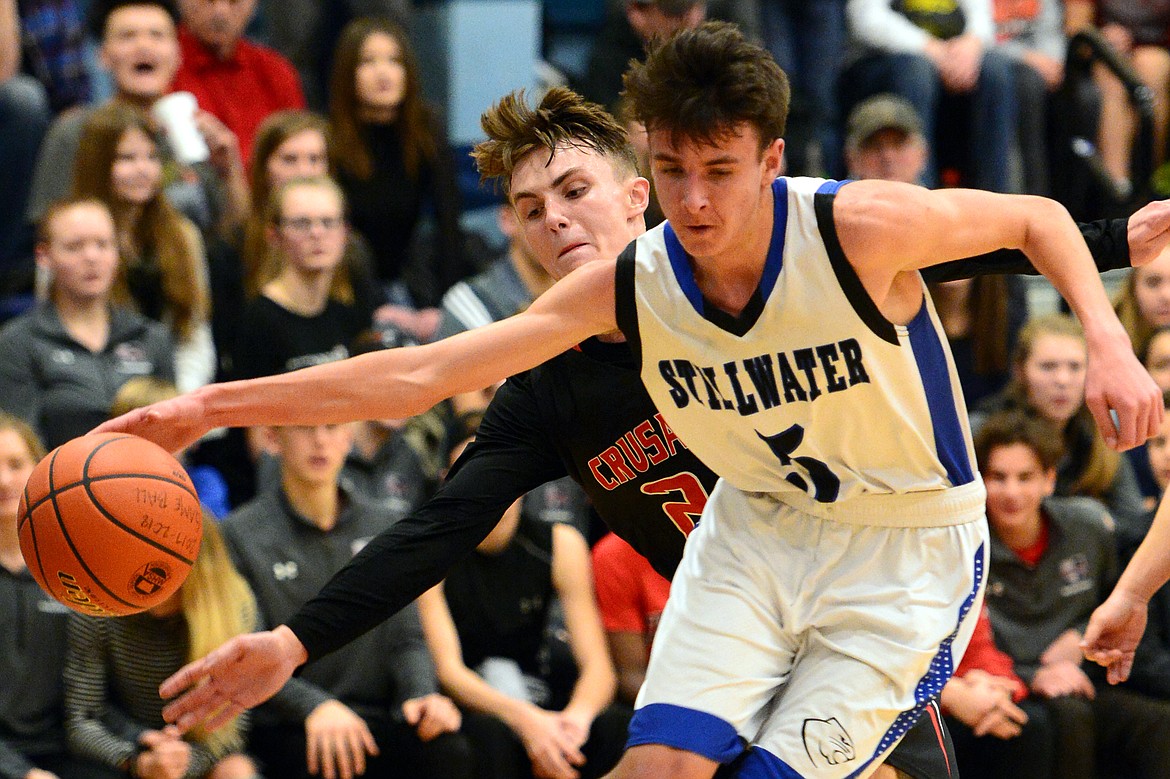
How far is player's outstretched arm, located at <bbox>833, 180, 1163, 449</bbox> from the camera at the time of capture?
295 cm

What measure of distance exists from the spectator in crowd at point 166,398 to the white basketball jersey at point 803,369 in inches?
105

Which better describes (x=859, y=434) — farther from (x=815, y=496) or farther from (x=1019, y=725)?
(x=1019, y=725)

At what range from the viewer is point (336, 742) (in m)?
5.21

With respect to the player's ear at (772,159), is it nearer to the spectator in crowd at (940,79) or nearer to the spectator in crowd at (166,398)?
the spectator in crowd at (166,398)

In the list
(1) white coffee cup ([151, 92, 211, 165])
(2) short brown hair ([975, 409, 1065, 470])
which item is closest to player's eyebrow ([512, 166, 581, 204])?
(2) short brown hair ([975, 409, 1065, 470])

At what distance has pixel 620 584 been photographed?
5.54 meters

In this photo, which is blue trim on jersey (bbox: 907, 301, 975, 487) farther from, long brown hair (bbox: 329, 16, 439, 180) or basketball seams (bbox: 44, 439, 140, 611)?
long brown hair (bbox: 329, 16, 439, 180)

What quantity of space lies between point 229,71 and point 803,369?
5255 mm

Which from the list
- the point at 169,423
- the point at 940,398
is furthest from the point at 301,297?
the point at 940,398

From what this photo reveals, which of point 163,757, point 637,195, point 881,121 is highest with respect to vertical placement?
point 881,121

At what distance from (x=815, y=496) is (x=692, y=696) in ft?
1.66

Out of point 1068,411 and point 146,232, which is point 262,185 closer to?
point 146,232

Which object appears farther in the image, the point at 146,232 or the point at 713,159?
the point at 146,232

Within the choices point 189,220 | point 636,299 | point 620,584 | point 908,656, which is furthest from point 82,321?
point 908,656
